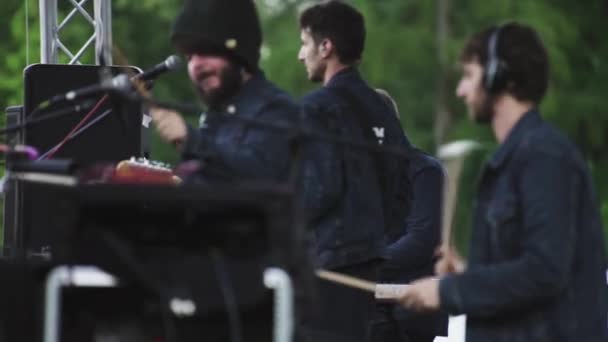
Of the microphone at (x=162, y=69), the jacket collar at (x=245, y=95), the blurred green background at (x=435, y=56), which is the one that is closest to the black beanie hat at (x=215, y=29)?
the jacket collar at (x=245, y=95)

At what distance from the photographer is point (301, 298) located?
174 inches

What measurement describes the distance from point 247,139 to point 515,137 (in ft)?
3.31

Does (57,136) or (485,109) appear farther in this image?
(57,136)

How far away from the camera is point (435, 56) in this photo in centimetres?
2620

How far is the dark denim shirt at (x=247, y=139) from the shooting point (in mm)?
5004

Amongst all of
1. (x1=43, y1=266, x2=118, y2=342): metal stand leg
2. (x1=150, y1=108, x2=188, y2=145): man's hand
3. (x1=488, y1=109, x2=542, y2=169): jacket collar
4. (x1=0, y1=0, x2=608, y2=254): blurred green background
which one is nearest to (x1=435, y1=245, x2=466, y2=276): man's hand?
(x1=488, y1=109, x2=542, y2=169): jacket collar

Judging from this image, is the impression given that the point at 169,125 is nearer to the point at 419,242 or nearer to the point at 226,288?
the point at 226,288

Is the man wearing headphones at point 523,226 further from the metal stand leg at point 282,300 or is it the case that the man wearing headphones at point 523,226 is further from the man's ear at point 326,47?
the man's ear at point 326,47

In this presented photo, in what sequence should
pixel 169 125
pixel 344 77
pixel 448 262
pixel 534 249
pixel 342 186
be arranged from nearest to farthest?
1. pixel 534 249
2. pixel 448 262
3. pixel 169 125
4. pixel 342 186
5. pixel 344 77

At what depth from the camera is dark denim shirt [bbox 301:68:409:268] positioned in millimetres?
6008

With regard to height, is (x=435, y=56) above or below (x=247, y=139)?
above

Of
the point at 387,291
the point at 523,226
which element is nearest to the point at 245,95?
the point at 523,226

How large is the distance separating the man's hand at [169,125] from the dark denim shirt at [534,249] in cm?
99

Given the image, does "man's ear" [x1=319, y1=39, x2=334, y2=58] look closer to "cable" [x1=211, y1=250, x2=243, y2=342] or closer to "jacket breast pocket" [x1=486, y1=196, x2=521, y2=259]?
"jacket breast pocket" [x1=486, y1=196, x2=521, y2=259]
